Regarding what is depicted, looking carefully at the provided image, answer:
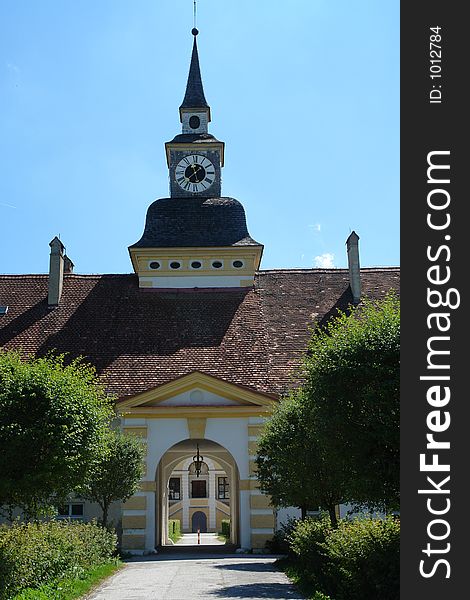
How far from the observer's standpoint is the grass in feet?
45.2

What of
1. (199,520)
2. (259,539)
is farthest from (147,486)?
(199,520)

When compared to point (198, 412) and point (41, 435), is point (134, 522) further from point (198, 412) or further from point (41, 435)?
point (41, 435)

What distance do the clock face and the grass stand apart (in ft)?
72.1

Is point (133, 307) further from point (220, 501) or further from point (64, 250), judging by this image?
point (220, 501)

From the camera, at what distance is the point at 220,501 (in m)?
70.3

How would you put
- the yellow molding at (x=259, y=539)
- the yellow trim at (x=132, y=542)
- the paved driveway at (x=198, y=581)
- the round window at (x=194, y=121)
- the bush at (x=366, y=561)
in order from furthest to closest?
the round window at (x=194, y=121) < the yellow molding at (x=259, y=539) < the yellow trim at (x=132, y=542) < the paved driveway at (x=198, y=581) < the bush at (x=366, y=561)

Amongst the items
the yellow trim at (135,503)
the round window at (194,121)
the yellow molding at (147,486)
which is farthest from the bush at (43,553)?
the round window at (194,121)

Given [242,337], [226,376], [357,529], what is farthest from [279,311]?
[357,529]

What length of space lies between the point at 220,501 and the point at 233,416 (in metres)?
44.1

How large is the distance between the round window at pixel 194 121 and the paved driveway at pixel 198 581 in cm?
2327

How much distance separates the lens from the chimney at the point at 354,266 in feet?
113

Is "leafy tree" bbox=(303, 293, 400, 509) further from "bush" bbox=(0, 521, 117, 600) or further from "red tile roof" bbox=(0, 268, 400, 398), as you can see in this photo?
"red tile roof" bbox=(0, 268, 400, 398)

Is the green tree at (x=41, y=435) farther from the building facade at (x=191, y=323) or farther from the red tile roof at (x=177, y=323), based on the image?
the red tile roof at (x=177, y=323)

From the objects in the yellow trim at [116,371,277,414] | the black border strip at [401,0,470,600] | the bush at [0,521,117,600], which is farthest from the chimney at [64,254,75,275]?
the black border strip at [401,0,470,600]
